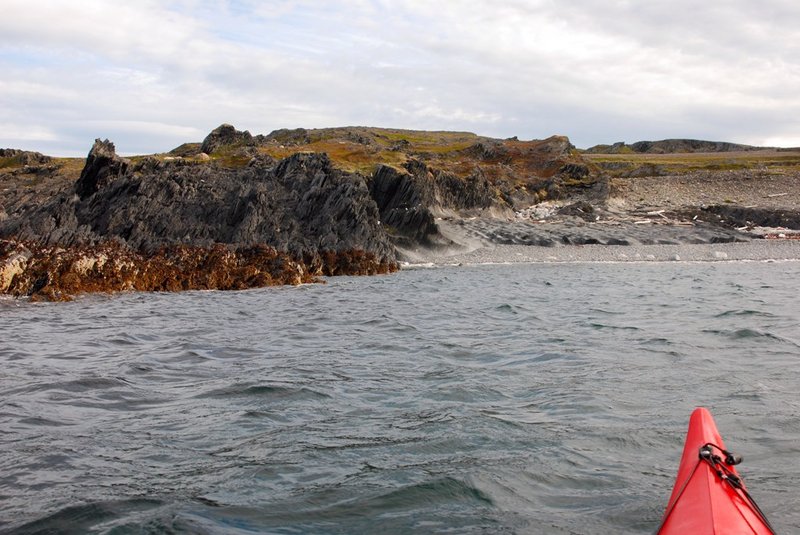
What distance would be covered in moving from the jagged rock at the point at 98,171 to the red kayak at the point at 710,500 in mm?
40167

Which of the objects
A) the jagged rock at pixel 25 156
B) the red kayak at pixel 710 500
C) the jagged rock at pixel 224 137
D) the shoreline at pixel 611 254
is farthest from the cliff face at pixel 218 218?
the red kayak at pixel 710 500

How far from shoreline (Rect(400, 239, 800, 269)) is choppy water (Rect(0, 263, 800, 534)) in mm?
22671

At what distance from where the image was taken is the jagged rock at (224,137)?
6425cm

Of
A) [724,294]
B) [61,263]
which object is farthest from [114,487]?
[724,294]

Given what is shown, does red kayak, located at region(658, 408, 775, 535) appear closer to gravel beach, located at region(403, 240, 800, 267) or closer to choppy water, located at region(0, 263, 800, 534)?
choppy water, located at region(0, 263, 800, 534)

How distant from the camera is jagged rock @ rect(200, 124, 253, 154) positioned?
64.2 metres

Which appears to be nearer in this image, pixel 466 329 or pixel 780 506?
pixel 780 506

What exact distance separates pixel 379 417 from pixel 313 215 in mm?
31494

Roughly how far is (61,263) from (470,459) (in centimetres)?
2146

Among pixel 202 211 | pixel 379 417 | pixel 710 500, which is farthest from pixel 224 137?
pixel 710 500

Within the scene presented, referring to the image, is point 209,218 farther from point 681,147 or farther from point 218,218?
point 681,147

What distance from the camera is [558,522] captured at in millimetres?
6719

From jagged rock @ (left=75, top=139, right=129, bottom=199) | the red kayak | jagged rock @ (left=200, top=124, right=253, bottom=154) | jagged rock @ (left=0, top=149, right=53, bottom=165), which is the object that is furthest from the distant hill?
the red kayak

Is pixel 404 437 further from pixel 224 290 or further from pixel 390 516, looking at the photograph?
pixel 224 290
